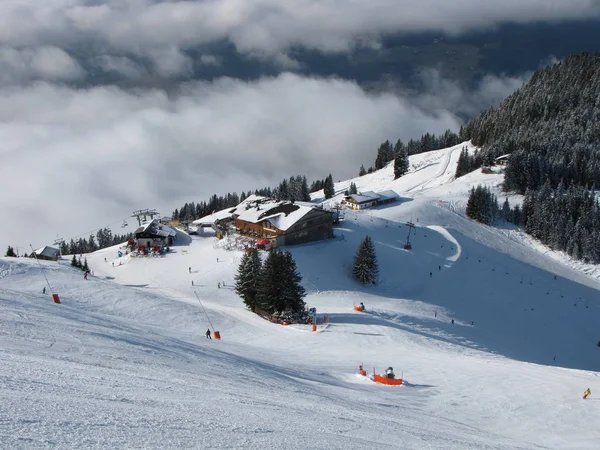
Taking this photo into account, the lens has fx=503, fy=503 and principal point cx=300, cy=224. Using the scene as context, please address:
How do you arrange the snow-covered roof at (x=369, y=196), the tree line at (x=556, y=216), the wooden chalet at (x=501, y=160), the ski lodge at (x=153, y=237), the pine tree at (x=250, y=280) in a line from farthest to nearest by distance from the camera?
the wooden chalet at (x=501, y=160), the snow-covered roof at (x=369, y=196), the tree line at (x=556, y=216), the ski lodge at (x=153, y=237), the pine tree at (x=250, y=280)

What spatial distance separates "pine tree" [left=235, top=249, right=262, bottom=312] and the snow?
196 centimetres

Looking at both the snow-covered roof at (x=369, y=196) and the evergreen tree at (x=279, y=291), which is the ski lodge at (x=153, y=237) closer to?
the evergreen tree at (x=279, y=291)

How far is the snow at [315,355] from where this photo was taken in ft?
32.3

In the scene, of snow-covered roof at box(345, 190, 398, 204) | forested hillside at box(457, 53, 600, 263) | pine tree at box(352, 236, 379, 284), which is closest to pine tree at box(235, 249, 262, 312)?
pine tree at box(352, 236, 379, 284)

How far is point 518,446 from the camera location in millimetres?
16547

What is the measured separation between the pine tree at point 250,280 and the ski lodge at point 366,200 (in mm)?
49910

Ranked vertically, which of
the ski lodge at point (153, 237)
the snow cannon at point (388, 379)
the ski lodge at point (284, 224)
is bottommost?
the snow cannon at point (388, 379)

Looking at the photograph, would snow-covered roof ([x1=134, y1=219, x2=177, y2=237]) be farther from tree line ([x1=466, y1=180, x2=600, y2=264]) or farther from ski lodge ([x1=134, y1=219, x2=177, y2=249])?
tree line ([x1=466, y1=180, x2=600, y2=264])

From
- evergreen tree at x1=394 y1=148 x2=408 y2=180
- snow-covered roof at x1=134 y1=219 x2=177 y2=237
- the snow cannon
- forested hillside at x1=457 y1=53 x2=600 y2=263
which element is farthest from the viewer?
evergreen tree at x1=394 y1=148 x2=408 y2=180

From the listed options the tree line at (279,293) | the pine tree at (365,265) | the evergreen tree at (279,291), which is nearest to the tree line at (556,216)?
the pine tree at (365,265)

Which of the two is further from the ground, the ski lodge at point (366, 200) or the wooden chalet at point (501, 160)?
the wooden chalet at point (501, 160)

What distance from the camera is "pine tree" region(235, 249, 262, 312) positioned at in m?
47.5

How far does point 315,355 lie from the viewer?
3072 centimetres

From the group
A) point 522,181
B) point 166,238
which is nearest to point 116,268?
point 166,238
